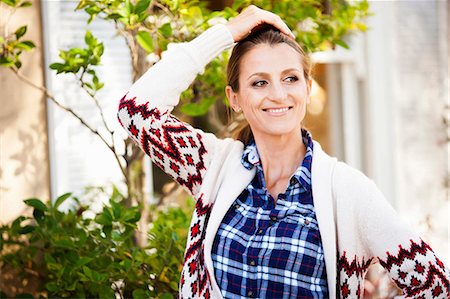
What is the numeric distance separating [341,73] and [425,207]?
1002 millimetres

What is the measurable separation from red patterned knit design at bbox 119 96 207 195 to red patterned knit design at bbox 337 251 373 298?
451 millimetres

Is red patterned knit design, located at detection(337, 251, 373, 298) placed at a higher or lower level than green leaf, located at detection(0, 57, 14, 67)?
lower

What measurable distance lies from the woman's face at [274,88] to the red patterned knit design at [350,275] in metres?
0.37

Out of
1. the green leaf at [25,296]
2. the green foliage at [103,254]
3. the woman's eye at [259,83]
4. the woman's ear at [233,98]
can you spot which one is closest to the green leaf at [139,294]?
the green foliage at [103,254]

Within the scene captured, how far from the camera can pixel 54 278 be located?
99.3 inches

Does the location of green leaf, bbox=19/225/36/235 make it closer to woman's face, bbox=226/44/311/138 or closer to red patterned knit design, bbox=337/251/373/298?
woman's face, bbox=226/44/311/138

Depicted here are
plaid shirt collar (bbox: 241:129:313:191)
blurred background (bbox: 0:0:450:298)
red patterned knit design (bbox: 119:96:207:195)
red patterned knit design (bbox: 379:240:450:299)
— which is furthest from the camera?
blurred background (bbox: 0:0:450:298)

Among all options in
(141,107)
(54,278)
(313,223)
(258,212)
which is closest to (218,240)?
(258,212)

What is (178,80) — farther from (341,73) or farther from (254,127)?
(341,73)

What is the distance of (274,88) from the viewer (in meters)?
1.92

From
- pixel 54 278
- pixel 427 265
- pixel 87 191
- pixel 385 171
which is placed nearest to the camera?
pixel 427 265

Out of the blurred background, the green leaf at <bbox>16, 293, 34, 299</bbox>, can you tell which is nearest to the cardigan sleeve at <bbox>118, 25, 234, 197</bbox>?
the green leaf at <bbox>16, 293, 34, 299</bbox>

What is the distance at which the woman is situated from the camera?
1782 mm

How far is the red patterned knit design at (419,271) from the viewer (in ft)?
5.74
